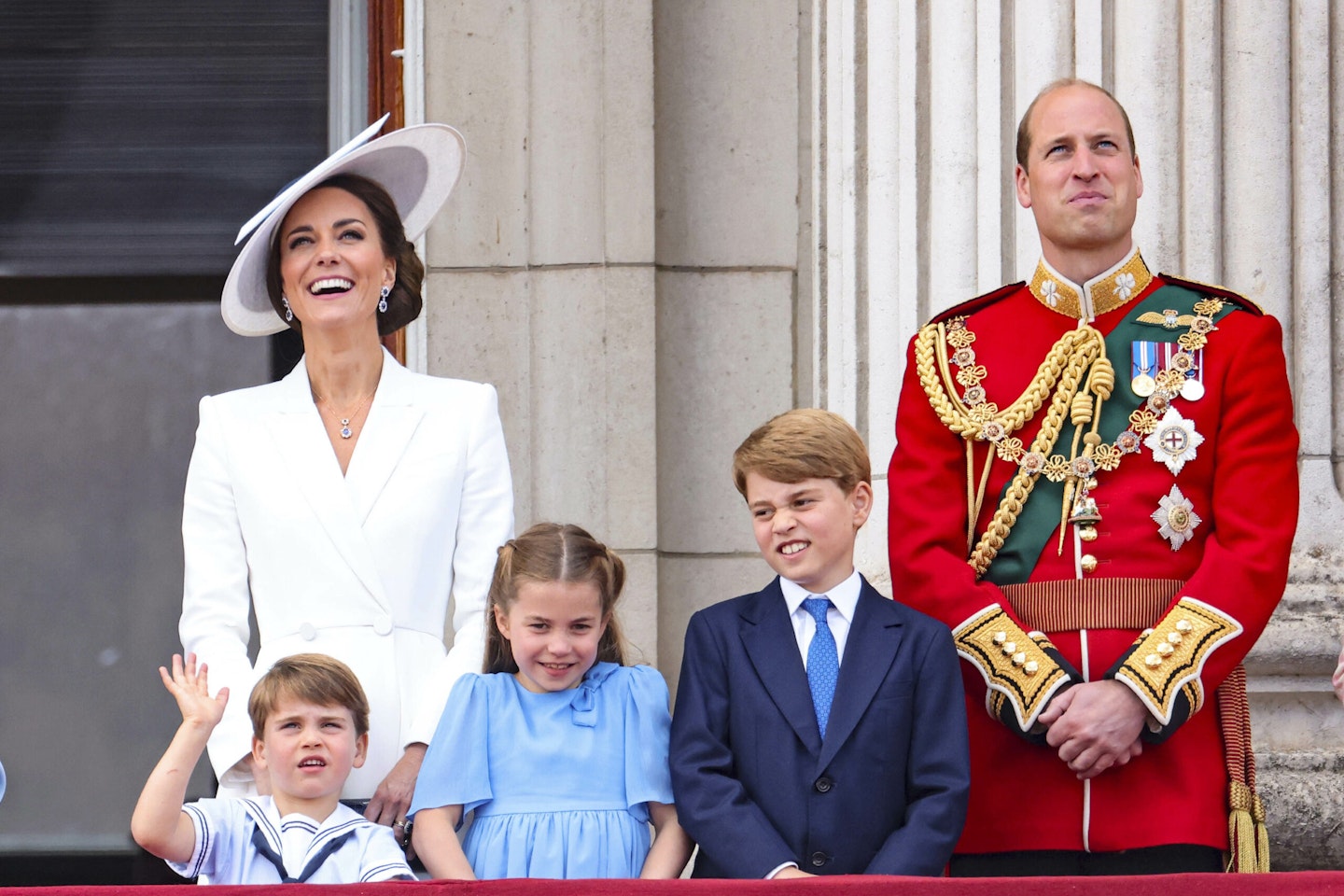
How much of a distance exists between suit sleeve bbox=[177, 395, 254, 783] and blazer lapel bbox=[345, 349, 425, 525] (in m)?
0.22

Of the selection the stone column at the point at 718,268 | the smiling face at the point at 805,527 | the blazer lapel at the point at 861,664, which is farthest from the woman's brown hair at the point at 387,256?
the stone column at the point at 718,268

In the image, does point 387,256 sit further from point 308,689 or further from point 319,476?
point 308,689

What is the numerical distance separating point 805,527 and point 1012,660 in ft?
1.27

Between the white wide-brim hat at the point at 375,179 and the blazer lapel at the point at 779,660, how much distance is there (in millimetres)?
1007

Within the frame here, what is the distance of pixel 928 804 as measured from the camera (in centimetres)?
285

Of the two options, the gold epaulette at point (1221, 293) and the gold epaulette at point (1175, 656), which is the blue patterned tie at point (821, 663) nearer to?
the gold epaulette at point (1175, 656)

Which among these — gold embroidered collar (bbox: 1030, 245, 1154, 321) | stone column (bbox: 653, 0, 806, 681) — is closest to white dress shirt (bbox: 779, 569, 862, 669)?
gold embroidered collar (bbox: 1030, 245, 1154, 321)

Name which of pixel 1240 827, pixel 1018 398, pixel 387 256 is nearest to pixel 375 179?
pixel 387 256

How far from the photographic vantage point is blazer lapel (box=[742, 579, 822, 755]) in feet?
9.57

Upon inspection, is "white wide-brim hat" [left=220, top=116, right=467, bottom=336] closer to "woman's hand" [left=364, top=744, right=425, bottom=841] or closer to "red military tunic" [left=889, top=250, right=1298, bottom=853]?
"woman's hand" [left=364, top=744, right=425, bottom=841]

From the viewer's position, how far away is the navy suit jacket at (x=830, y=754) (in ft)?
9.30

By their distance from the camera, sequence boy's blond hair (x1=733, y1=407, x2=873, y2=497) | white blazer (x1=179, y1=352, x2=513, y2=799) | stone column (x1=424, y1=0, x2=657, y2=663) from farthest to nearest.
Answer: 1. stone column (x1=424, y1=0, x2=657, y2=663)
2. white blazer (x1=179, y1=352, x2=513, y2=799)
3. boy's blond hair (x1=733, y1=407, x2=873, y2=497)

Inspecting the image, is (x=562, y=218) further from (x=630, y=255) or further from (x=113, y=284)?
(x=113, y=284)

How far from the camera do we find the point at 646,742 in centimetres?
301
